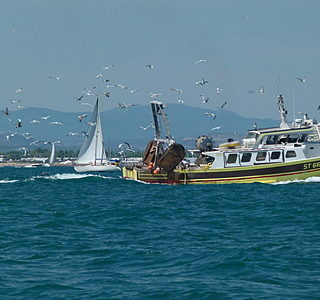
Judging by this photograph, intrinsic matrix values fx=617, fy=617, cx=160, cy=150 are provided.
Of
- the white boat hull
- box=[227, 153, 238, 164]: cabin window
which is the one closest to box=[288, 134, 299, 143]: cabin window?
box=[227, 153, 238, 164]: cabin window

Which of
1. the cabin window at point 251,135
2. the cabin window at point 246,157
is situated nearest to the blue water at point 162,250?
the cabin window at point 246,157

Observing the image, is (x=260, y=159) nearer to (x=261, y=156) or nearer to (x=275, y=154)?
(x=261, y=156)

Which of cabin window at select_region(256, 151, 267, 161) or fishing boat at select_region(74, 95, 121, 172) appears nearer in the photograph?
cabin window at select_region(256, 151, 267, 161)

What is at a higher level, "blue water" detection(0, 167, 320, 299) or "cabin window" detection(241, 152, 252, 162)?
"cabin window" detection(241, 152, 252, 162)

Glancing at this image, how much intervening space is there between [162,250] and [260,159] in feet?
93.7

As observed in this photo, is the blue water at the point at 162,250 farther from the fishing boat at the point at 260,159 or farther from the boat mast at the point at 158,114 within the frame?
the boat mast at the point at 158,114

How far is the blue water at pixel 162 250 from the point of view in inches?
586

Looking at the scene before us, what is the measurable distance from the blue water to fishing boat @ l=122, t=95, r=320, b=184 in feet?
42.7

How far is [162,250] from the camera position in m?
Answer: 18.9

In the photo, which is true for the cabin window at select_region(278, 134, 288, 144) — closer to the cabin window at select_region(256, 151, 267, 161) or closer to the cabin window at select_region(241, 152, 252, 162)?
the cabin window at select_region(256, 151, 267, 161)

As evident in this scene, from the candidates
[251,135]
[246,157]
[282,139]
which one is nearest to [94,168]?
[251,135]

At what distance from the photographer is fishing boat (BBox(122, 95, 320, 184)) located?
150ft

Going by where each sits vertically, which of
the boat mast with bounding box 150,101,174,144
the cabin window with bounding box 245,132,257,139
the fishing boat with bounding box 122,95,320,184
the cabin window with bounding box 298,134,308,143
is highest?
the boat mast with bounding box 150,101,174,144

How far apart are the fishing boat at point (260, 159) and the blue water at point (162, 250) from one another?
1300 cm
